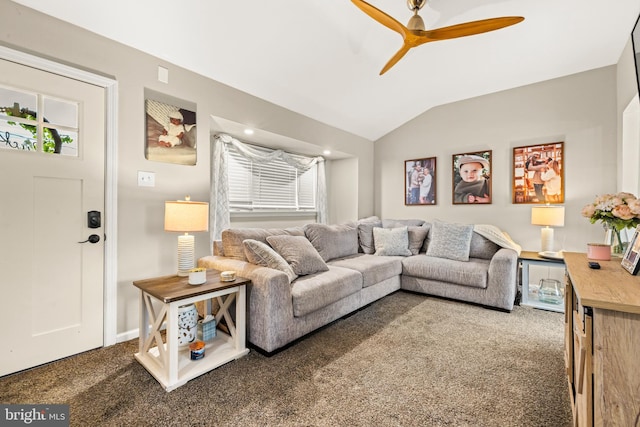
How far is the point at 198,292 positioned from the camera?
1.87 meters

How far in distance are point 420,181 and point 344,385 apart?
371 cm

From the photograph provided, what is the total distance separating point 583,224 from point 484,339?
2.31 m

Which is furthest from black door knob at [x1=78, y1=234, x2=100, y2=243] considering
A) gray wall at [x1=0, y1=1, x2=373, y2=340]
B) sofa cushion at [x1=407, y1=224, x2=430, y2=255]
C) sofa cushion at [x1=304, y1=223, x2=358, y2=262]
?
sofa cushion at [x1=407, y1=224, x2=430, y2=255]

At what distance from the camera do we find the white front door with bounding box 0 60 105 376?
1.86 metres

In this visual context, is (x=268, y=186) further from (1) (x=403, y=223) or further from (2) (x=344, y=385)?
(2) (x=344, y=385)

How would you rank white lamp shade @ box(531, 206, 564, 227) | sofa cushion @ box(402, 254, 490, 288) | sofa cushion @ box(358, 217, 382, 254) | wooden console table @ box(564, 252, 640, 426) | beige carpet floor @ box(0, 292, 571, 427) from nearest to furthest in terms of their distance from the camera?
wooden console table @ box(564, 252, 640, 426), beige carpet floor @ box(0, 292, 571, 427), sofa cushion @ box(402, 254, 490, 288), white lamp shade @ box(531, 206, 564, 227), sofa cushion @ box(358, 217, 382, 254)

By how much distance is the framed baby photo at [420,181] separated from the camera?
4.63m

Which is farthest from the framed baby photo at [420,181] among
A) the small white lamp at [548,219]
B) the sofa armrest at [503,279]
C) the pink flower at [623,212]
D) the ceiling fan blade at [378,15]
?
the pink flower at [623,212]

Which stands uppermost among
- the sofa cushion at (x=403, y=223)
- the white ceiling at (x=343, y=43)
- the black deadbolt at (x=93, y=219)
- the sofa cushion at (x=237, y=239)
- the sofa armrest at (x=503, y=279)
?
the white ceiling at (x=343, y=43)

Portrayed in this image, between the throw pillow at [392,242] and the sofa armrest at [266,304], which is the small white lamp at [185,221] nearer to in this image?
the sofa armrest at [266,304]

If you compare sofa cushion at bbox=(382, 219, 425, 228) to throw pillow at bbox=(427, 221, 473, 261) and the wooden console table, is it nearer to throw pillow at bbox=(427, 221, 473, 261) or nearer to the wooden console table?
throw pillow at bbox=(427, 221, 473, 261)

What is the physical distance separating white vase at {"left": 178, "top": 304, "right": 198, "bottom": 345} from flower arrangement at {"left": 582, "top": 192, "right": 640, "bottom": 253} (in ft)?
8.77

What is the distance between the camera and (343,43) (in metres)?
2.91

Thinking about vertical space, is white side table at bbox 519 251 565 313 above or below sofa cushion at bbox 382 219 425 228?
below
